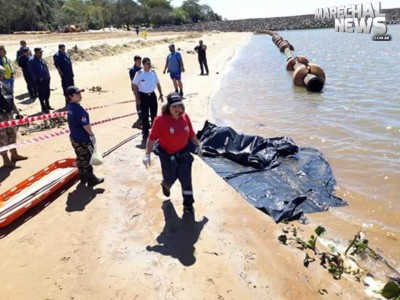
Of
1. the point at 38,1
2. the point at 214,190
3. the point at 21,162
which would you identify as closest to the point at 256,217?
the point at 214,190

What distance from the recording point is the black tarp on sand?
5.99m

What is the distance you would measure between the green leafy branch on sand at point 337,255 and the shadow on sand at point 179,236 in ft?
3.57

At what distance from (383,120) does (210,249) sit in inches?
325

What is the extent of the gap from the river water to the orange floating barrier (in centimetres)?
419

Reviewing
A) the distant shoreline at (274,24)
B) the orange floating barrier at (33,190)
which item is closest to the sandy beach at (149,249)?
the orange floating barrier at (33,190)

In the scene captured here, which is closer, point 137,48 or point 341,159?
point 341,159

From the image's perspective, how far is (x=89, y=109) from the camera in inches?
455

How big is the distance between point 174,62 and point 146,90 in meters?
5.01

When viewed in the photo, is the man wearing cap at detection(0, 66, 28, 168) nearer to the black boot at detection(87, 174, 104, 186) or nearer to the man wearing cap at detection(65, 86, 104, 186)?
the man wearing cap at detection(65, 86, 104, 186)

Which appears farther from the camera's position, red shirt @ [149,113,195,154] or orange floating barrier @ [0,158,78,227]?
orange floating barrier @ [0,158,78,227]

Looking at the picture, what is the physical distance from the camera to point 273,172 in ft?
23.1

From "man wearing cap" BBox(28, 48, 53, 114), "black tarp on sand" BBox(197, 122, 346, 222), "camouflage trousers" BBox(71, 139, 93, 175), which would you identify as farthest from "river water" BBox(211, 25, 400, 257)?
Answer: "man wearing cap" BBox(28, 48, 53, 114)

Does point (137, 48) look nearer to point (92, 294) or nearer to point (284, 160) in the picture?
point (284, 160)

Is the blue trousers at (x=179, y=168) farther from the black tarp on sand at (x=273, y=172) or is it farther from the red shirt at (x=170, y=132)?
the black tarp on sand at (x=273, y=172)
